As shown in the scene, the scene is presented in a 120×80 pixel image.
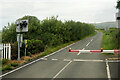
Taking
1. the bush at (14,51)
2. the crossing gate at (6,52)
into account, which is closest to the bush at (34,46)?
the bush at (14,51)

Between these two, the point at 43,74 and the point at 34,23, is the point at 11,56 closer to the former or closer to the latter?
the point at 43,74

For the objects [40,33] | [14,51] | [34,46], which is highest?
[40,33]

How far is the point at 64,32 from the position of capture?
24.4 meters

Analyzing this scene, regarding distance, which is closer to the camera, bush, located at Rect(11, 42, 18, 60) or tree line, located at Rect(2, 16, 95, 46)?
bush, located at Rect(11, 42, 18, 60)

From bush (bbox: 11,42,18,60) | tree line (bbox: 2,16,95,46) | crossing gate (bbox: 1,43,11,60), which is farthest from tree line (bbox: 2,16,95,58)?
crossing gate (bbox: 1,43,11,60)

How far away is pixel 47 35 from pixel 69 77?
42.0 feet

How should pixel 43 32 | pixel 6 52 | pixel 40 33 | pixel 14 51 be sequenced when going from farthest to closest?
1. pixel 43 32
2. pixel 40 33
3. pixel 14 51
4. pixel 6 52

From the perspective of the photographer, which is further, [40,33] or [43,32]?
[43,32]

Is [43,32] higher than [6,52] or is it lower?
higher

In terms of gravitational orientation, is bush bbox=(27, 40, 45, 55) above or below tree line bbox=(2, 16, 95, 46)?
below

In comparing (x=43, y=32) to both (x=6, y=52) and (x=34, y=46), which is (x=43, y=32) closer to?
(x=34, y=46)

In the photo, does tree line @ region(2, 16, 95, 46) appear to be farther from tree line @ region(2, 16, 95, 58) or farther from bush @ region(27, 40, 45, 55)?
bush @ region(27, 40, 45, 55)

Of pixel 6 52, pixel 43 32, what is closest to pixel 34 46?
pixel 6 52

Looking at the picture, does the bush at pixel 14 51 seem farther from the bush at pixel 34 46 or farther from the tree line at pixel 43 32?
the tree line at pixel 43 32
